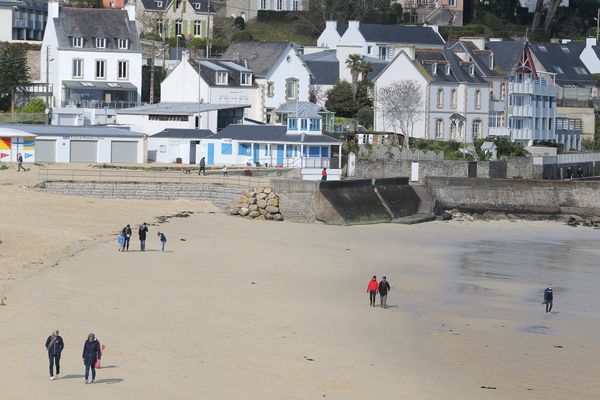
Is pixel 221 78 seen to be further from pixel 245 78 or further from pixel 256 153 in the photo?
pixel 256 153

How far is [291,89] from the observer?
75.8 meters

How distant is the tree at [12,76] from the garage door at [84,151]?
16.3m

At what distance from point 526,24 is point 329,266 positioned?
73729mm

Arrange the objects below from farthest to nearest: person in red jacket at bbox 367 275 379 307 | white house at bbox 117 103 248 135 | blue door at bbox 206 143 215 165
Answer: white house at bbox 117 103 248 135, blue door at bbox 206 143 215 165, person in red jacket at bbox 367 275 379 307

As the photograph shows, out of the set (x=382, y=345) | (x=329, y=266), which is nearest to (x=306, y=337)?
(x=382, y=345)

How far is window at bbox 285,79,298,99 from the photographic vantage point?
7556cm

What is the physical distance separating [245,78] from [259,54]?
433 centimetres

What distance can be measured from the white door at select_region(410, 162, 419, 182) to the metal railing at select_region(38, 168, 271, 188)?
8022 mm

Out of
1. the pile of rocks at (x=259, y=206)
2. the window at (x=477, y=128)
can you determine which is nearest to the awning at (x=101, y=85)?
the window at (x=477, y=128)

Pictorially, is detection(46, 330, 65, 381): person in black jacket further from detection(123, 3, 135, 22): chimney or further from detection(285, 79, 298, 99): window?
detection(123, 3, 135, 22): chimney

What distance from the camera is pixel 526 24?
108 meters

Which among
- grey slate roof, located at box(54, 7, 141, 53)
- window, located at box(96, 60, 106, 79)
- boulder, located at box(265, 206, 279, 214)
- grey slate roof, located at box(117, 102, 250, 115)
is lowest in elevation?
boulder, located at box(265, 206, 279, 214)

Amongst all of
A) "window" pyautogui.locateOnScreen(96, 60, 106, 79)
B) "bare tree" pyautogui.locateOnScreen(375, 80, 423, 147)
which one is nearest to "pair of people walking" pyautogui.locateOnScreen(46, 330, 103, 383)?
"bare tree" pyautogui.locateOnScreen(375, 80, 423, 147)

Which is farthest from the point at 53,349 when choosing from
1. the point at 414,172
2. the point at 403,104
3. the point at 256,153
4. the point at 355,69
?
the point at 355,69
